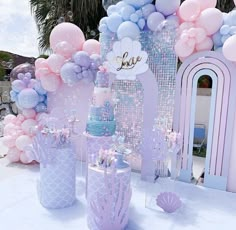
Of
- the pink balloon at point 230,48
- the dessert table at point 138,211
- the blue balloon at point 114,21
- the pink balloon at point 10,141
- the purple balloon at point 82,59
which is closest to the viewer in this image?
the dessert table at point 138,211

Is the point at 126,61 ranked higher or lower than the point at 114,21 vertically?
lower

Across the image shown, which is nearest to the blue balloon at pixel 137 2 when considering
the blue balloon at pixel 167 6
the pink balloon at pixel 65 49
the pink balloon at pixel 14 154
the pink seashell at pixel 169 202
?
the blue balloon at pixel 167 6

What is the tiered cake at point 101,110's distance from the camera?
11.7ft

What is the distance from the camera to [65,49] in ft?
14.6

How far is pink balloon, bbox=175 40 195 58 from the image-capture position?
3.87 m

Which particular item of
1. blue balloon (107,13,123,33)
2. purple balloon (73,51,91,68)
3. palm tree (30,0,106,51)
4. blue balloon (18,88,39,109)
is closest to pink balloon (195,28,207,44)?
blue balloon (107,13,123,33)

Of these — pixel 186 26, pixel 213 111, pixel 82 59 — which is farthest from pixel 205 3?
pixel 82 59

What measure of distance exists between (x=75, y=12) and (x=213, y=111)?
5.21 meters

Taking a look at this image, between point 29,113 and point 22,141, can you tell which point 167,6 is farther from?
point 22,141

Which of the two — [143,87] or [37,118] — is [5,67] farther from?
[143,87]

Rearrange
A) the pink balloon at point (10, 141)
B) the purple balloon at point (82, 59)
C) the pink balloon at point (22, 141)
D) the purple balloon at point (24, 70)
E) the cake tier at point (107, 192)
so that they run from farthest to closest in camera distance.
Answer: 1. the purple balloon at point (24, 70)
2. the pink balloon at point (10, 141)
3. the pink balloon at point (22, 141)
4. the purple balloon at point (82, 59)
5. the cake tier at point (107, 192)

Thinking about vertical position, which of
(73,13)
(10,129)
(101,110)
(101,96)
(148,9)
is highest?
(73,13)

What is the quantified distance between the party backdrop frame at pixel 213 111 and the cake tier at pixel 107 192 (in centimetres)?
167

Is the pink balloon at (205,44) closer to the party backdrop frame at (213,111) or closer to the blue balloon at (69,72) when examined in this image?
the party backdrop frame at (213,111)
